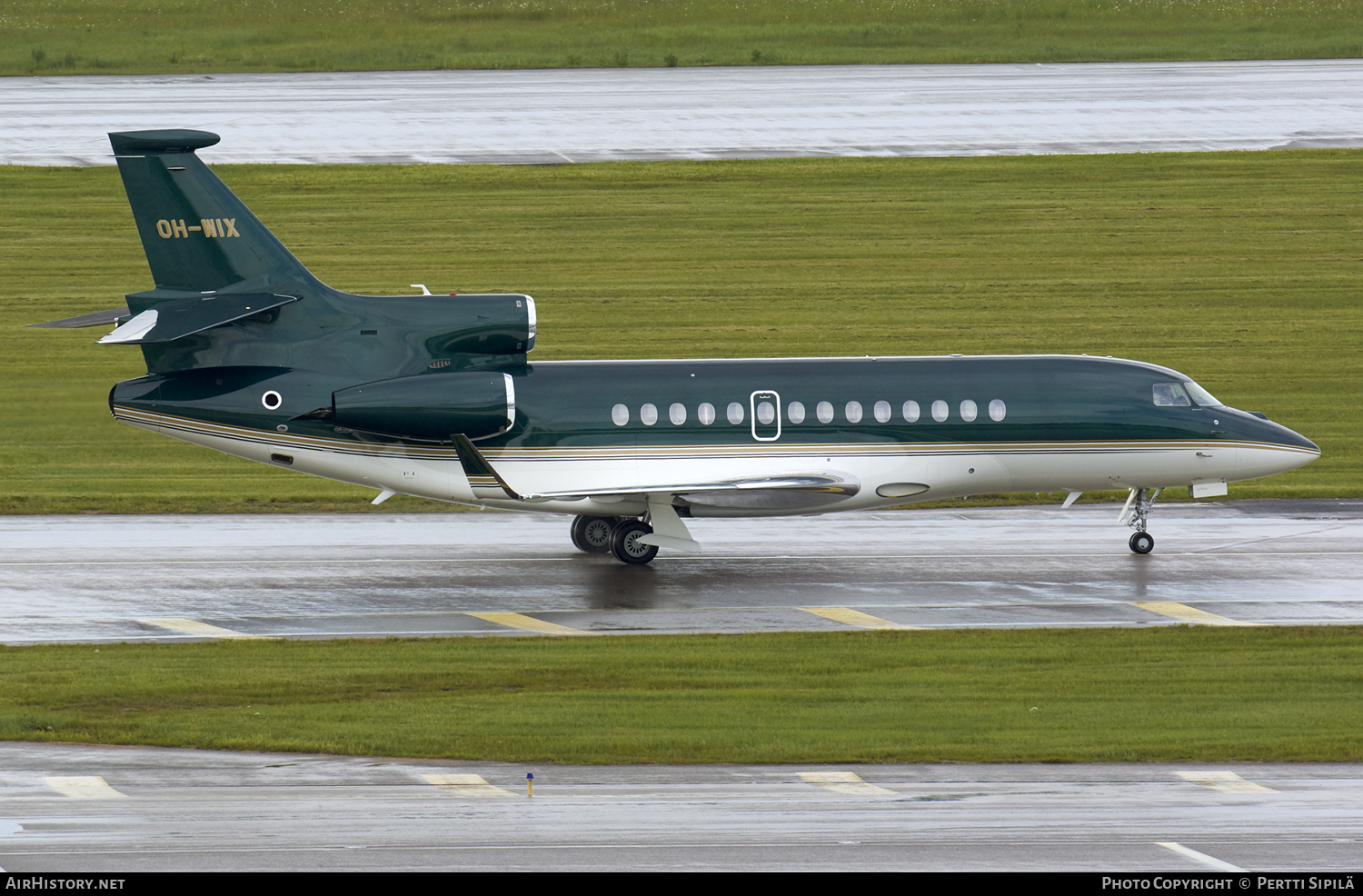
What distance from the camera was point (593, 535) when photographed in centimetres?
3256

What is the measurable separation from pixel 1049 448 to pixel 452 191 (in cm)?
3198

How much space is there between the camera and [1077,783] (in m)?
18.5

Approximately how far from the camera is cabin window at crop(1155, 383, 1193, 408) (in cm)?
3166

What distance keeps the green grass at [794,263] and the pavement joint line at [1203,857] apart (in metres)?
24.5

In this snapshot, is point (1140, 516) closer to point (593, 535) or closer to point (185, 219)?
point (593, 535)

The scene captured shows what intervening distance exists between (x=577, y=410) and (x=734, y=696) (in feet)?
31.2

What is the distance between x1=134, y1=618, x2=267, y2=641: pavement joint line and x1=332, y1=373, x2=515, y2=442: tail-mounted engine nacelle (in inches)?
176

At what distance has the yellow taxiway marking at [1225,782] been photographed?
1827cm

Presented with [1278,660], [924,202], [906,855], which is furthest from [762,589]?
[924,202]

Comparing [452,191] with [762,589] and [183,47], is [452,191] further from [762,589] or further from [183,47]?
[762,589]

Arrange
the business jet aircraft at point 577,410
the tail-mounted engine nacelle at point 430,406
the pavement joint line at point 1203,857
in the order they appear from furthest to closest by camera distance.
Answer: the business jet aircraft at point 577,410 → the tail-mounted engine nacelle at point 430,406 → the pavement joint line at point 1203,857

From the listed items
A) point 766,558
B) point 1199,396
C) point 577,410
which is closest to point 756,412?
point 766,558

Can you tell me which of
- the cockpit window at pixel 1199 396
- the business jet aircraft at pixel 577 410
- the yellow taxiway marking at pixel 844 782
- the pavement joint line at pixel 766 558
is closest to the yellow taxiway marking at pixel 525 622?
the business jet aircraft at pixel 577 410

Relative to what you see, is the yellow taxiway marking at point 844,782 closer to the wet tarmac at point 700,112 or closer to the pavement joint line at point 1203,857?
the pavement joint line at point 1203,857
